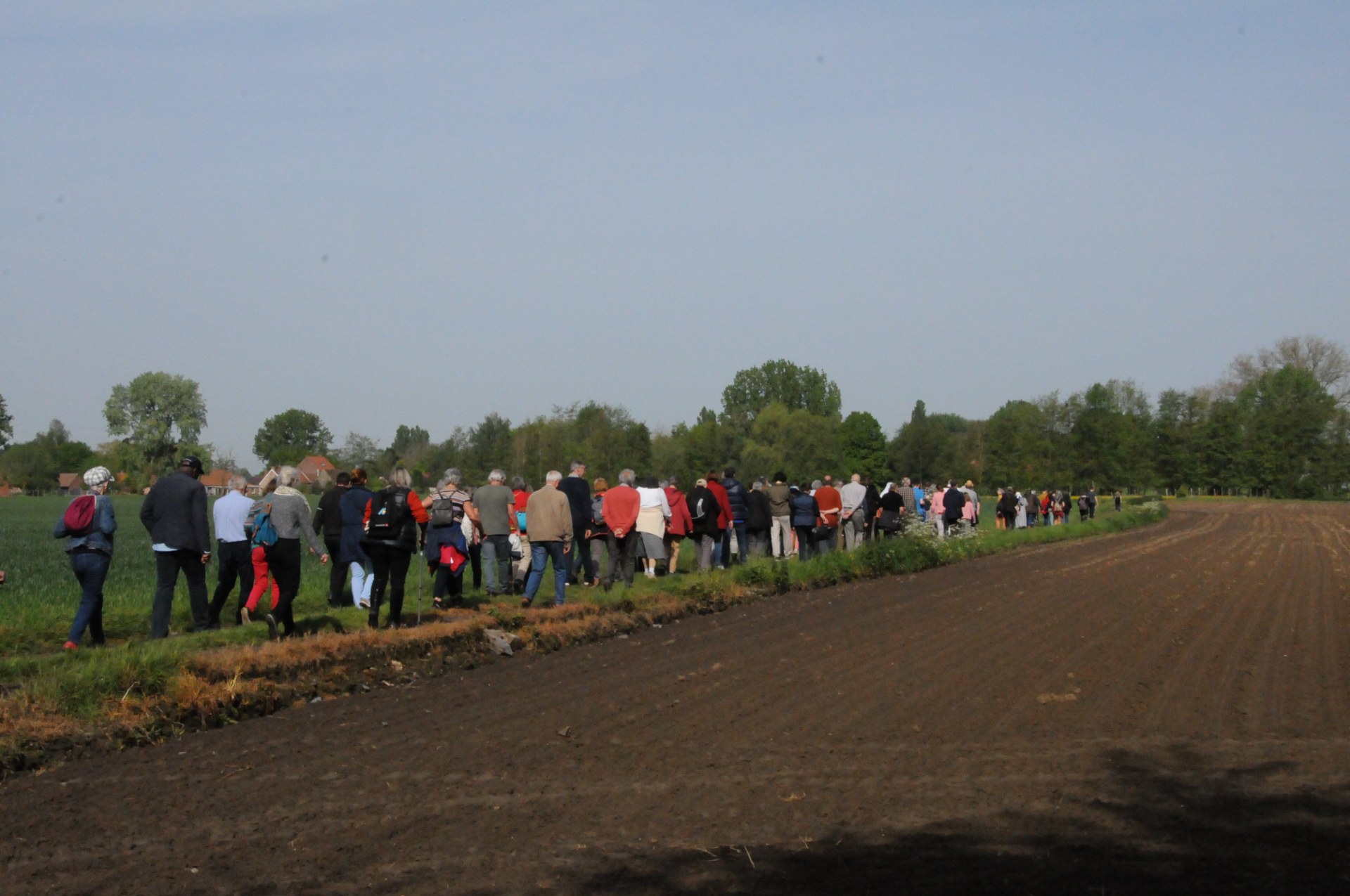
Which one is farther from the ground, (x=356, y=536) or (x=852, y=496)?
(x=852, y=496)

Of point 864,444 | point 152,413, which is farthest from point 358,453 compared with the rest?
point 864,444

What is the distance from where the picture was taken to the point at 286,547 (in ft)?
43.5

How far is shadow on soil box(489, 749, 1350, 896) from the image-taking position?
5461 millimetres

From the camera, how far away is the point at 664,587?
18.1 meters

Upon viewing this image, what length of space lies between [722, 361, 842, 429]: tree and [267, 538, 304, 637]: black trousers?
452ft

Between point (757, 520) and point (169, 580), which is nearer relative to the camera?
point (169, 580)

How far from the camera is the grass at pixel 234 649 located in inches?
359

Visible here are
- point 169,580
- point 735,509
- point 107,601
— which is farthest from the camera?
point 735,509

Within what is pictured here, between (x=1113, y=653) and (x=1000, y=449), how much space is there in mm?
73549

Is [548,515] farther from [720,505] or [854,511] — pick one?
[854,511]

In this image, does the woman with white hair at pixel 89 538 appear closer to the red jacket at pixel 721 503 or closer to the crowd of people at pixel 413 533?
the crowd of people at pixel 413 533

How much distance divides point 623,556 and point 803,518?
22.3 feet

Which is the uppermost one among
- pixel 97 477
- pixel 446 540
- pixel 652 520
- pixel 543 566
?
pixel 97 477

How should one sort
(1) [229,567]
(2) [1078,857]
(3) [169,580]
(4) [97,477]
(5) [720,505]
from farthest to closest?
(5) [720,505], (1) [229,567], (3) [169,580], (4) [97,477], (2) [1078,857]
